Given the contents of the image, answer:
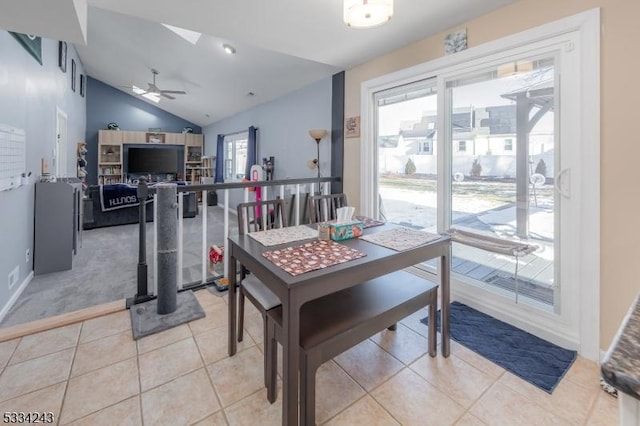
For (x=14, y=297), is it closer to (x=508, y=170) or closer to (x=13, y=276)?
(x=13, y=276)

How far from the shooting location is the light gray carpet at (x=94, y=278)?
2.57 metres

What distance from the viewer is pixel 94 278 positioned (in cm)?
321

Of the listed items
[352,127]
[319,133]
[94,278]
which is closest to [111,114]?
[94,278]

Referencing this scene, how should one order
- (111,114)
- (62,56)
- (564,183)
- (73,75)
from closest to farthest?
(564,183)
(62,56)
(73,75)
(111,114)

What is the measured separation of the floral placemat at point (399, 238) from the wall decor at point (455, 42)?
4.98 feet

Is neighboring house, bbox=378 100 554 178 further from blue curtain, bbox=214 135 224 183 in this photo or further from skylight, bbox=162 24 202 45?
blue curtain, bbox=214 135 224 183

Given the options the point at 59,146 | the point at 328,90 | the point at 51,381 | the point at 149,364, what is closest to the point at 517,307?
the point at 149,364

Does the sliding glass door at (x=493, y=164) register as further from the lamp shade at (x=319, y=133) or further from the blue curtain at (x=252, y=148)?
the blue curtain at (x=252, y=148)

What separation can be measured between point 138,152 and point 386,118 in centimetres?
755

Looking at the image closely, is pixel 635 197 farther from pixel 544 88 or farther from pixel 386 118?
pixel 386 118

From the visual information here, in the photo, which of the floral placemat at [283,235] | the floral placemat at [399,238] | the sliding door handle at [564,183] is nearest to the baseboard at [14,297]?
the floral placemat at [283,235]

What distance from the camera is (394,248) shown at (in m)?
1.52

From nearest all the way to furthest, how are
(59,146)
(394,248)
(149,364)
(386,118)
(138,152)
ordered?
(394,248)
(149,364)
(386,118)
(59,146)
(138,152)

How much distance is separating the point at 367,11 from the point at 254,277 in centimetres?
157
